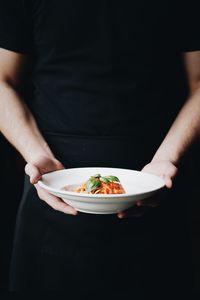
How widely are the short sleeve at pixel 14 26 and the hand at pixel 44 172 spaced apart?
0.44 metres

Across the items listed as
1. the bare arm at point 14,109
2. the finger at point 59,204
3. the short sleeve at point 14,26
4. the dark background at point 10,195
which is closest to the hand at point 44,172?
the finger at point 59,204

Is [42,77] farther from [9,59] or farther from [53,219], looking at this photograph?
[53,219]

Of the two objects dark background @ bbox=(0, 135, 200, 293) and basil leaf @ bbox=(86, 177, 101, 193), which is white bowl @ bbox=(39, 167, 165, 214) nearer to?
basil leaf @ bbox=(86, 177, 101, 193)

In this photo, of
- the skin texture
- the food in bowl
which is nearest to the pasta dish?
the food in bowl

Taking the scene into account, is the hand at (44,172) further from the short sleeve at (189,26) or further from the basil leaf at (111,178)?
the short sleeve at (189,26)

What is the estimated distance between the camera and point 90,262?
141cm

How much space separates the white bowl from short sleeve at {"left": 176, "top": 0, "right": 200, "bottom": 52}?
1.78 feet

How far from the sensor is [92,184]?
1.22 meters

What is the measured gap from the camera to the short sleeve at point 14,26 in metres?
1.41

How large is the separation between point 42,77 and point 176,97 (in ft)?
1.67

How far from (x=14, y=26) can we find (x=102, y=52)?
32 cm

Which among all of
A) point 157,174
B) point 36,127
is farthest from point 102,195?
point 36,127

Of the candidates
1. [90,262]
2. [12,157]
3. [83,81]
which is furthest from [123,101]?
[12,157]

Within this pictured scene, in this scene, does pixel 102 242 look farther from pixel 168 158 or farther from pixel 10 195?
pixel 10 195
